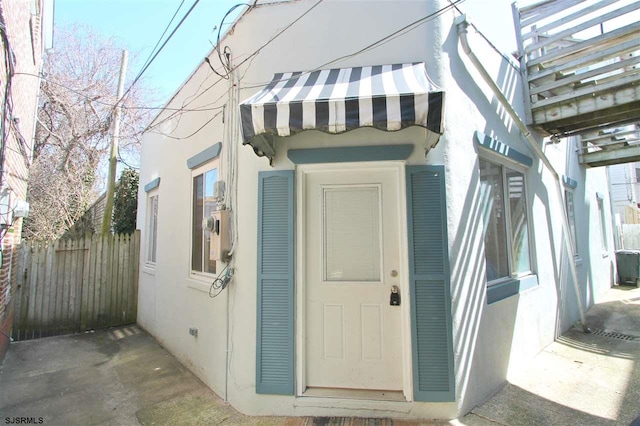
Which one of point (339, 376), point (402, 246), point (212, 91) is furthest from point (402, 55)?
point (339, 376)

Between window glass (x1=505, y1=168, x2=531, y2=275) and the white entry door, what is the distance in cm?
238

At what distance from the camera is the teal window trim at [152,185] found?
665 centimetres

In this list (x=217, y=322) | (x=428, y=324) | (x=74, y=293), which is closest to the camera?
(x=428, y=324)

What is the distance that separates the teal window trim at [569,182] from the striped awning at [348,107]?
5.34m

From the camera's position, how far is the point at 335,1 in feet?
12.1

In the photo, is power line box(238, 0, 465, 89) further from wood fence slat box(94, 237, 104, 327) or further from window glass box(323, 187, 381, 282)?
wood fence slat box(94, 237, 104, 327)

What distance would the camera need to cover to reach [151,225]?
285 inches

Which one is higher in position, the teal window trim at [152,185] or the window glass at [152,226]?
the teal window trim at [152,185]

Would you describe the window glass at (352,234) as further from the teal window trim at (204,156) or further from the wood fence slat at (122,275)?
the wood fence slat at (122,275)

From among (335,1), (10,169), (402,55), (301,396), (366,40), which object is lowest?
(301,396)

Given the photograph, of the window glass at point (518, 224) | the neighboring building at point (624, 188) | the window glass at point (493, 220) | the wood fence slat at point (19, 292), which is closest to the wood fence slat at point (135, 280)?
the wood fence slat at point (19, 292)

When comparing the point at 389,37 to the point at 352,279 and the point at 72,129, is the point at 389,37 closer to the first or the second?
the point at 352,279

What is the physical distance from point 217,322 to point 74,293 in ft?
16.6

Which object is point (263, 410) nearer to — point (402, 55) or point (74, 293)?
point (402, 55)
